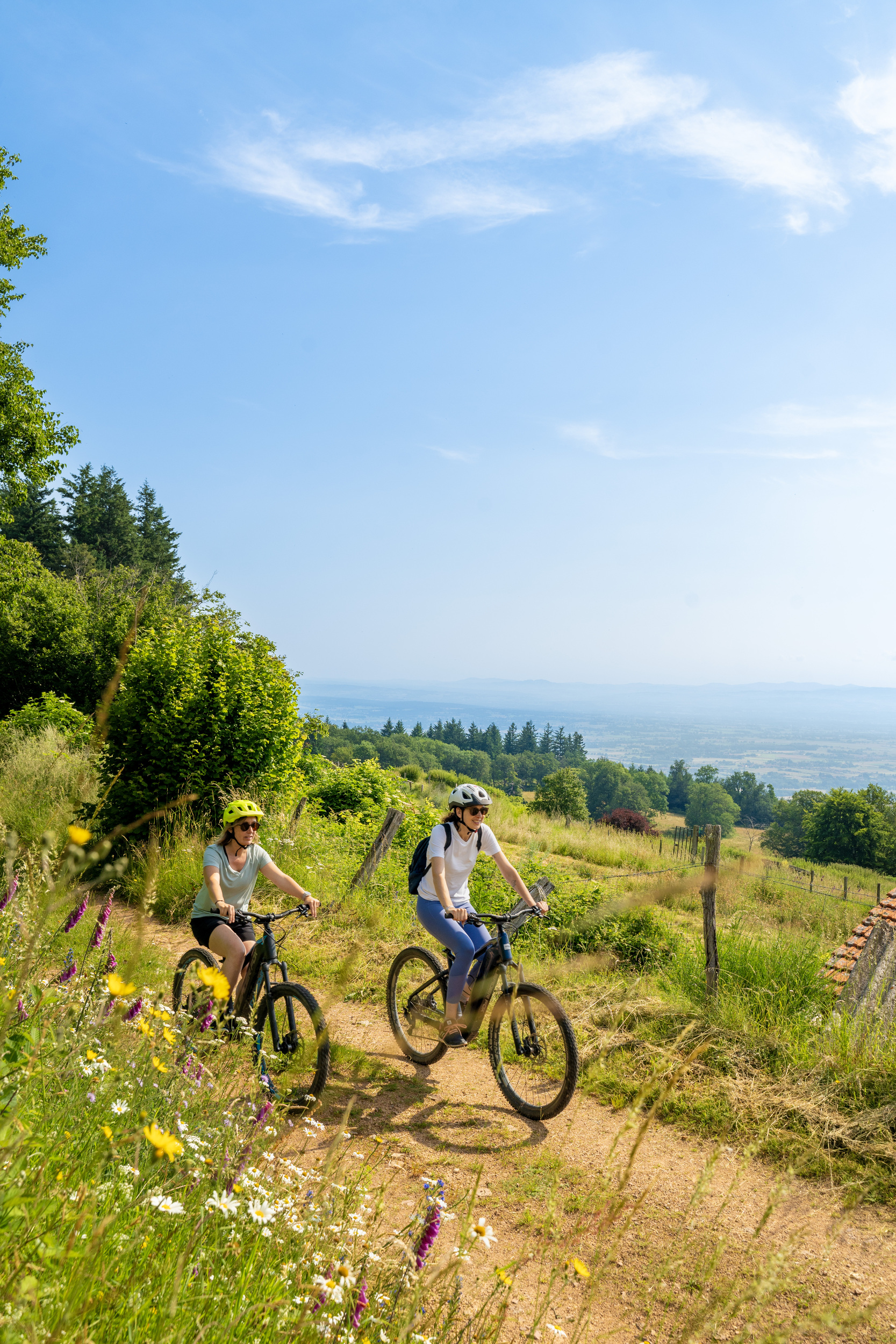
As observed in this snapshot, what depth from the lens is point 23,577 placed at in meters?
31.8

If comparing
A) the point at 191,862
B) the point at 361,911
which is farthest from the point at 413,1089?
the point at 191,862

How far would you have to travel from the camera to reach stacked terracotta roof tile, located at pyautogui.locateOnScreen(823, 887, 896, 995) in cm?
652

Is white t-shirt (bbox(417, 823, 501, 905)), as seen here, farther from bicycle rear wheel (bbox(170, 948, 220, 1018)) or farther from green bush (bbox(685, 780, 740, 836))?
green bush (bbox(685, 780, 740, 836))

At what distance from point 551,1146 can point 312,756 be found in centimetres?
1207

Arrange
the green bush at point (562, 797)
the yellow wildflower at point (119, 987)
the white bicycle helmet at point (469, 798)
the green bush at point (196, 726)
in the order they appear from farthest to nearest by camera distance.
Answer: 1. the green bush at point (562, 797)
2. the green bush at point (196, 726)
3. the white bicycle helmet at point (469, 798)
4. the yellow wildflower at point (119, 987)

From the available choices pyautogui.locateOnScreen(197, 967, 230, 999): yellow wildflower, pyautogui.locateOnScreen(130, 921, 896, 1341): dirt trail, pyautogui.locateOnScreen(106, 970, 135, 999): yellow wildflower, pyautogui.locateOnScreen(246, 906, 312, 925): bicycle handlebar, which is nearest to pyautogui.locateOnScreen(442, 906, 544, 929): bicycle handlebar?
pyautogui.locateOnScreen(246, 906, 312, 925): bicycle handlebar

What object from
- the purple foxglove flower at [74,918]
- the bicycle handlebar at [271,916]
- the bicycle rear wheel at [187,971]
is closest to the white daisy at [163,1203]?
the purple foxglove flower at [74,918]

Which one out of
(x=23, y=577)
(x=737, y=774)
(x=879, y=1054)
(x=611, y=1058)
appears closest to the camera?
(x=879, y=1054)

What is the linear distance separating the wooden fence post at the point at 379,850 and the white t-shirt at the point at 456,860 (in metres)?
4.34

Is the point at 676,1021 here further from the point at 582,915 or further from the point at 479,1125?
the point at 582,915

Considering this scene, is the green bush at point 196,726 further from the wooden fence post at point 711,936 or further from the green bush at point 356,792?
the wooden fence post at point 711,936

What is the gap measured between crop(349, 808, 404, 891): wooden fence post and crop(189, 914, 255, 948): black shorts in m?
4.76

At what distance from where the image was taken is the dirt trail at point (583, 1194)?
343 centimetres

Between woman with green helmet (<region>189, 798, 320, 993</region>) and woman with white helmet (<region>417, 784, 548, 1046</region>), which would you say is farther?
woman with white helmet (<region>417, 784, 548, 1046</region>)
